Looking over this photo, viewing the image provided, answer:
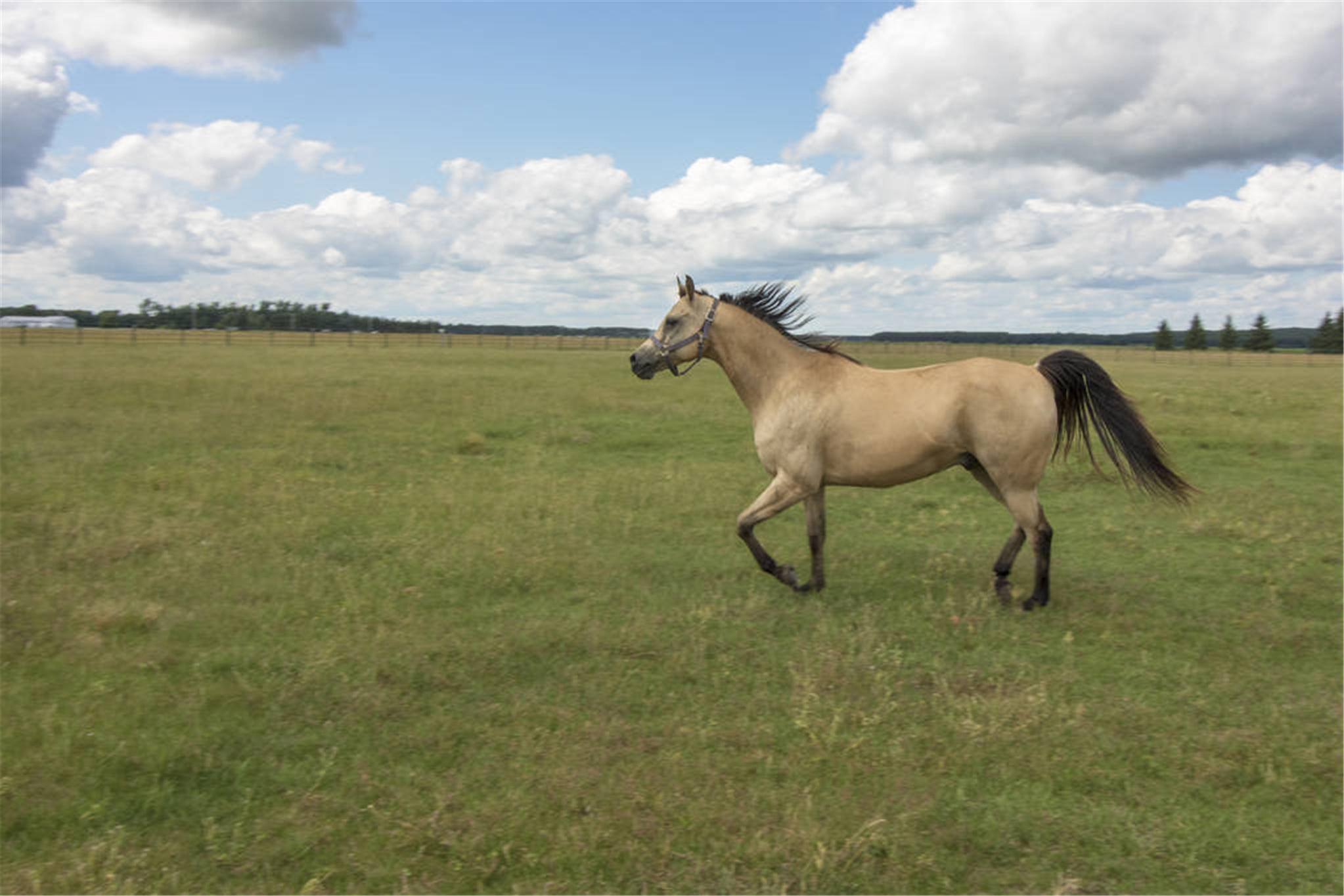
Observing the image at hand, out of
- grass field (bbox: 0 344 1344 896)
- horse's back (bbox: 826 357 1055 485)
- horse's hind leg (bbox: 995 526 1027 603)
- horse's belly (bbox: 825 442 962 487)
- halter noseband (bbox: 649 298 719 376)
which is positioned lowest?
grass field (bbox: 0 344 1344 896)

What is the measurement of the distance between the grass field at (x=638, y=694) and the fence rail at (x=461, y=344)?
39.4 meters

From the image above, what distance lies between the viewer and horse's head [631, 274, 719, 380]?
805 centimetres

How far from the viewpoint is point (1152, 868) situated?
3.81 metres

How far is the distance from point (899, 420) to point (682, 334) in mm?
2126

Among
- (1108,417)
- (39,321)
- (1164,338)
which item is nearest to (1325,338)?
(1164,338)

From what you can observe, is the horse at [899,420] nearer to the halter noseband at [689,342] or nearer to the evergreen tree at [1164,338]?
the halter noseband at [689,342]

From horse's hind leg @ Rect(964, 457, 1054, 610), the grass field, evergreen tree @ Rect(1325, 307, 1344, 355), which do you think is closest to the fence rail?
evergreen tree @ Rect(1325, 307, 1344, 355)

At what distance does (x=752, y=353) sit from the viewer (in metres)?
8.05

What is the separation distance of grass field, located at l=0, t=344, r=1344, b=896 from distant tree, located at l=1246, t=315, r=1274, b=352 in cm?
8925

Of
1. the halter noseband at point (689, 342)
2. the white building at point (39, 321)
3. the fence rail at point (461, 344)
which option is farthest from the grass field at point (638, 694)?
the white building at point (39, 321)

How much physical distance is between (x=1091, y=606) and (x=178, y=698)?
6.89m

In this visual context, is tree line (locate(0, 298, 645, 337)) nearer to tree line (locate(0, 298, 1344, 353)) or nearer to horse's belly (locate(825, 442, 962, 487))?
tree line (locate(0, 298, 1344, 353))

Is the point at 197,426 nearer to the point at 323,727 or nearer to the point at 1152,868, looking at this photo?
the point at 323,727

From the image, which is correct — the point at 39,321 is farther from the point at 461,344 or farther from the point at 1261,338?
the point at 1261,338
